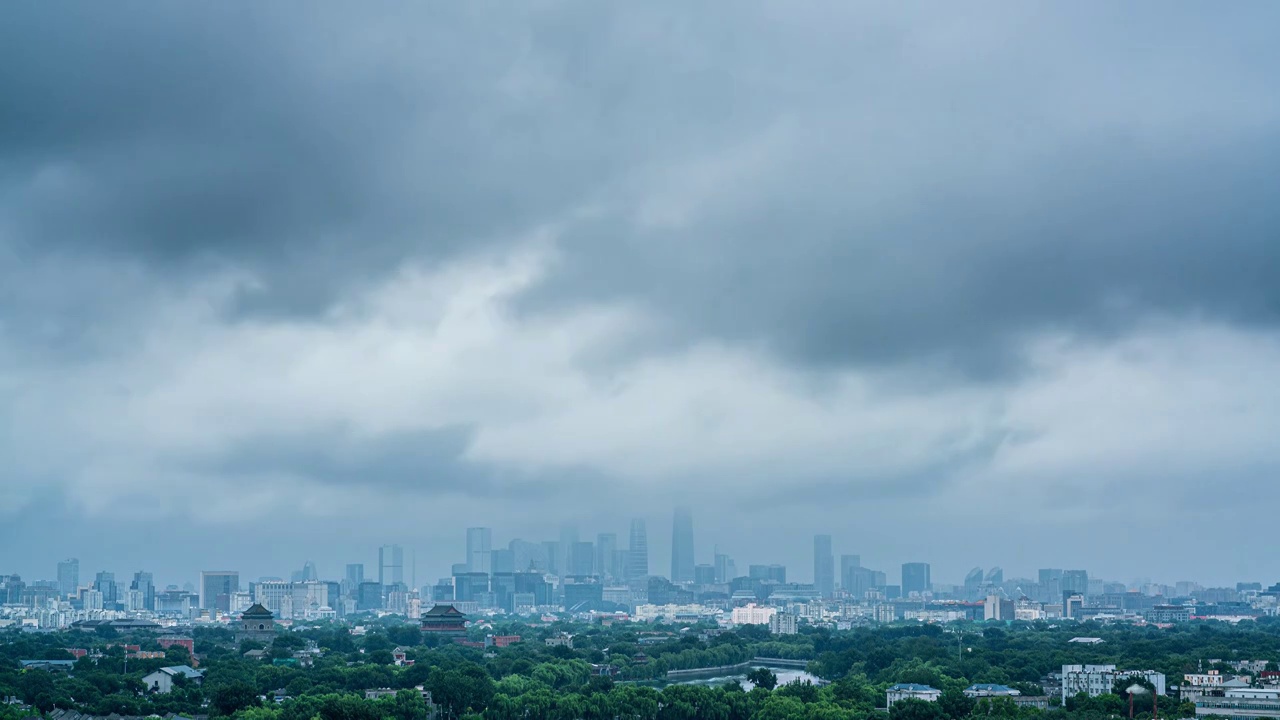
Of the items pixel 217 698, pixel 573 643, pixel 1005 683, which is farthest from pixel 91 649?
pixel 1005 683

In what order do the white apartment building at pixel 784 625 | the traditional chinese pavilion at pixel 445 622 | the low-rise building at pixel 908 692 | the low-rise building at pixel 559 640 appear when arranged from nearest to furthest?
the low-rise building at pixel 908 692, the low-rise building at pixel 559 640, the traditional chinese pavilion at pixel 445 622, the white apartment building at pixel 784 625

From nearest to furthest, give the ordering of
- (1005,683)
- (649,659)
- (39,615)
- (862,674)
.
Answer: (1005,683) → (862,674) → (649,659) → (39,615)

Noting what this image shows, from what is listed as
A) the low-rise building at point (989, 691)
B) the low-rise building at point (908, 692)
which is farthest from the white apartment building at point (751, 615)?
the low-rise building at point (908, 692)

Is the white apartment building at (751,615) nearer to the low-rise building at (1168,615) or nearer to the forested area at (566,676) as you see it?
the low-rise building at (1168,615)

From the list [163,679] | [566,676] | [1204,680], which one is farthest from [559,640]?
[1204,680]

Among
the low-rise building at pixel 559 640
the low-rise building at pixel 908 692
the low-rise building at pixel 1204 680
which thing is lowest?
the low-rise building at pixel 559 640

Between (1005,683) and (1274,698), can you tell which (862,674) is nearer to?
(1005,683)
